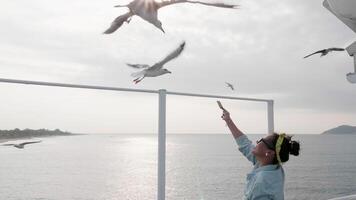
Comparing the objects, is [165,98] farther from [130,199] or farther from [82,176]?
[82,176]

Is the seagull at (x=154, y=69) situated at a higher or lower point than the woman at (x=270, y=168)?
higher

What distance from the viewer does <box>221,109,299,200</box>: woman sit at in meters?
2.12

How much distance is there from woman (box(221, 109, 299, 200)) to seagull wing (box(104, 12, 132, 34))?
788 mm

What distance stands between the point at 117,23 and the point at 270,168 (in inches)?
35.0

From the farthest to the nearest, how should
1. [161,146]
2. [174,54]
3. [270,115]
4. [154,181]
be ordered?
[154,181] < [270,115] < [161,146] < [174,54]

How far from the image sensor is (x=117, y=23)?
6.75 feet

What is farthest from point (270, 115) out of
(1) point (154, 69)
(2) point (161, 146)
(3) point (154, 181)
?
(3) point (154, 181)

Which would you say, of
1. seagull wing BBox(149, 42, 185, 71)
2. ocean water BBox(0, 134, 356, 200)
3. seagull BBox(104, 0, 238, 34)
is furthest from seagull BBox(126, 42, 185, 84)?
ocean water BBox(0, 134, 356, 200)

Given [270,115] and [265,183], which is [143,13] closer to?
[265,183]

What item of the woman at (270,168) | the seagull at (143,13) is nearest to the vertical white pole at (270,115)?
the woman at (270,168)

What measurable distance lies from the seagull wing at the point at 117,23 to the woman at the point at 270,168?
0.79 meters

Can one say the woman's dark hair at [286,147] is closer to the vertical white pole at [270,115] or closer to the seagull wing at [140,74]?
the seagull wing at [140,74]

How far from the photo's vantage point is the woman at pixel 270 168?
6.94ft

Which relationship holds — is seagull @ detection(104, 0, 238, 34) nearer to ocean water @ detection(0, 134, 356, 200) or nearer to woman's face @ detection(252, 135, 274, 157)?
woman's face @ detection(252, 135, 274, 157)
